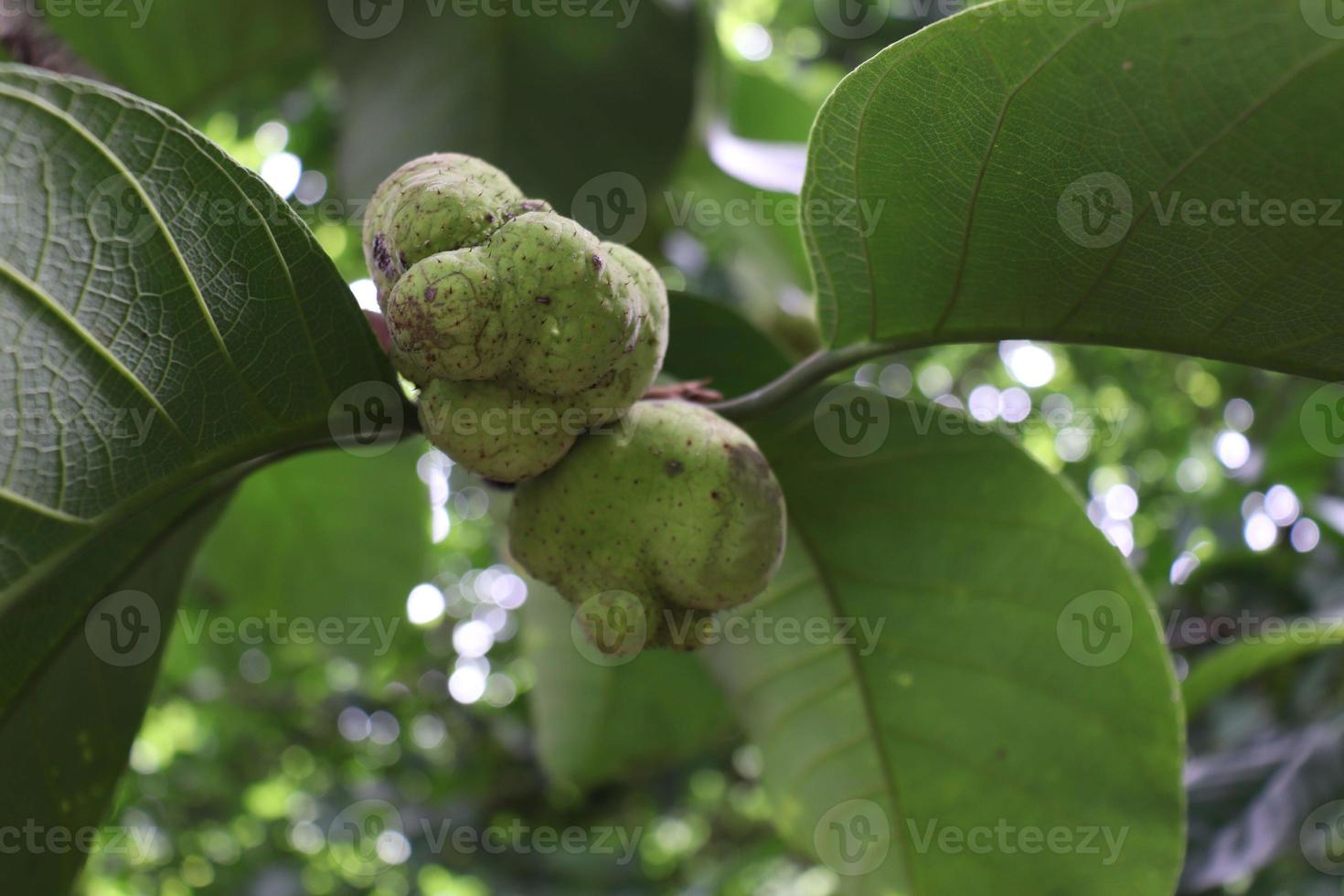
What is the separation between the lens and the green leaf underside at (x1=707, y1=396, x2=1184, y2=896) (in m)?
1.21

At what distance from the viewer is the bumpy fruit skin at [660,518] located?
89cm

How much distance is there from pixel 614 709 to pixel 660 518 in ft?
3.77

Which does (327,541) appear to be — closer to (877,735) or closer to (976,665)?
(877,735)

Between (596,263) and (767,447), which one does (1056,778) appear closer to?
(767,447)

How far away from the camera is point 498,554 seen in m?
2.35

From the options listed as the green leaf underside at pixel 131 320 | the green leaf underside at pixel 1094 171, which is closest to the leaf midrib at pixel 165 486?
the green leaf underside at pixel 131 320

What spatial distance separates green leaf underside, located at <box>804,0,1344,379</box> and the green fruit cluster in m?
0.21

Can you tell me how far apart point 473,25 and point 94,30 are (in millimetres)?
609

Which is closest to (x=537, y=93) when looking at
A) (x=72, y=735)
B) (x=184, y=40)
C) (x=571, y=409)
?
(x=184, y=40)

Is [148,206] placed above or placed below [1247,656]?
above

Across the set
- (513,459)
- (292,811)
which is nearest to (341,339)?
(513,459)

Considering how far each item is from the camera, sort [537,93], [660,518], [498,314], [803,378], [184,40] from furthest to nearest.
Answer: [184,40] < [537,93] < [803,378] < [660,518] < [498,314]

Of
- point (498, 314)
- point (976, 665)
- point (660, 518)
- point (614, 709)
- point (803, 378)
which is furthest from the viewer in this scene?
point (614, 709)

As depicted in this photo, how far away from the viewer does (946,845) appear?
1.29m
